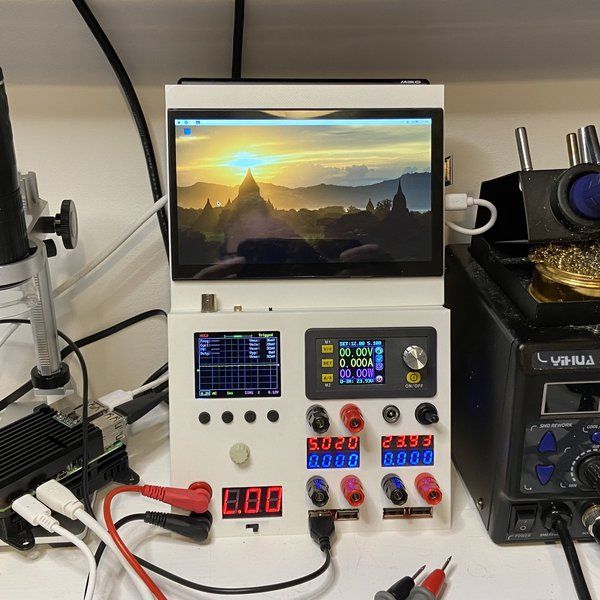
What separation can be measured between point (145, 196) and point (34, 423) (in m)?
0.37

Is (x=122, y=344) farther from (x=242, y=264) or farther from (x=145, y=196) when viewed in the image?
(x=242, y=264)

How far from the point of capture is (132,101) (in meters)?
0.92

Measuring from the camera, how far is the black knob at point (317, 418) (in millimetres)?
742

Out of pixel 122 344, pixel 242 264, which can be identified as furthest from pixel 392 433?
pixel 122 344

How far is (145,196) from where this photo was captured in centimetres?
98

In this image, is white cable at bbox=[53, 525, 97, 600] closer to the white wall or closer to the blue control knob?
the white wall

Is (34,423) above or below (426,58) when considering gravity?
below

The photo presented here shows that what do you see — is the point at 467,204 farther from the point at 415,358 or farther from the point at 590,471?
the point at 590,471

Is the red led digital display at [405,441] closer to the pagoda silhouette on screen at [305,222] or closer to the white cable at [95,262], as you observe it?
the pagoda silhouette on screen at [305,222]

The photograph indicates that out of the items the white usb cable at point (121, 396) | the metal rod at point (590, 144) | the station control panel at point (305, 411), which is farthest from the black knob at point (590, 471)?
A: the white usb cable at point (121, 396)

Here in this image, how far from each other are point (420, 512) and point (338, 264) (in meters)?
0.32

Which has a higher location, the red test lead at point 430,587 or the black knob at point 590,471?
the black knob at point 590,471

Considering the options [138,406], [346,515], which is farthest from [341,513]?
[138,406]

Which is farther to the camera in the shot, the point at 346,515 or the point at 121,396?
the point at 121,396
